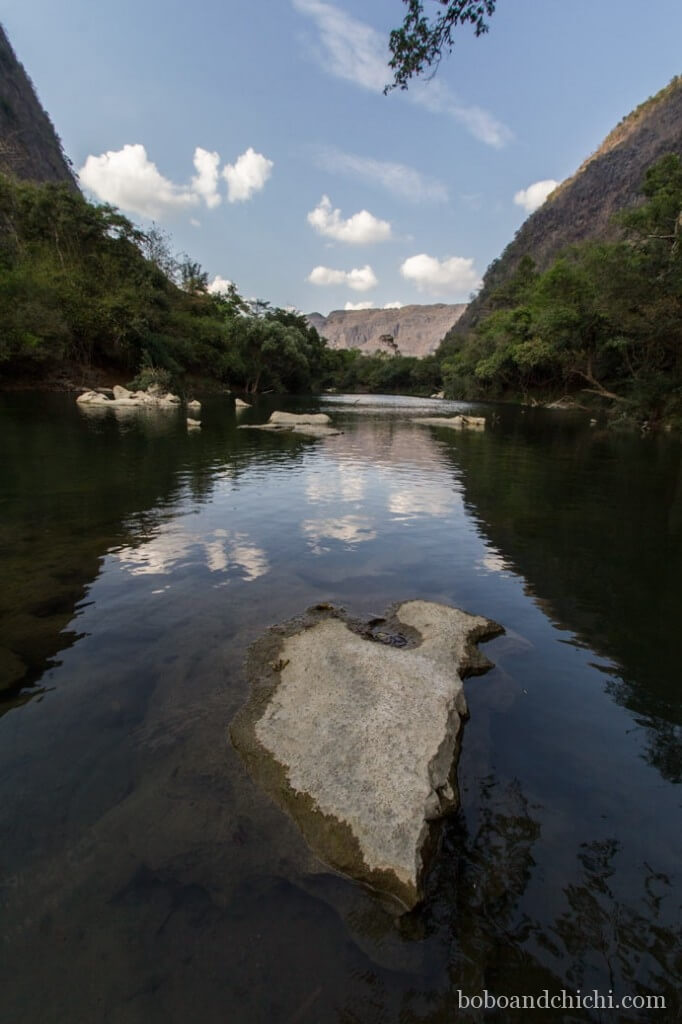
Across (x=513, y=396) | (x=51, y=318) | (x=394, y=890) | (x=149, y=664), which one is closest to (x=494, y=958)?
(x=394, y=890)

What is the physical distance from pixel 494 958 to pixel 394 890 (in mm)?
566

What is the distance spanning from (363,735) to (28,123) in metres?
112

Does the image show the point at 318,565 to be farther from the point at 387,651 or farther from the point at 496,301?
the point at 496,301

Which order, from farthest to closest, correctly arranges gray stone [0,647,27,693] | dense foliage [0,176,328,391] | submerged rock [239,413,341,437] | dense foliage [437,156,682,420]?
1. dense foliage [0,176,328,391]
2. dense foliage [437,156,682,420]
3. submerged rock [239,413,341,437]
4. gray stone [0,647,27,693]

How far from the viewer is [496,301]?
97312mm

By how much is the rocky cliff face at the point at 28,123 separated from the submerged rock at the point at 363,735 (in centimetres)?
9101

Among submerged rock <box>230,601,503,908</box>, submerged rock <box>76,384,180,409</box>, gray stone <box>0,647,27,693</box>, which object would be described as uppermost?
submerged rock <box>76,384,180,409</box>

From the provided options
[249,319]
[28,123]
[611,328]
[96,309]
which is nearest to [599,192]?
[611,328]

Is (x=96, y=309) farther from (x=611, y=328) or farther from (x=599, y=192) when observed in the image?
(x=599, y=192)

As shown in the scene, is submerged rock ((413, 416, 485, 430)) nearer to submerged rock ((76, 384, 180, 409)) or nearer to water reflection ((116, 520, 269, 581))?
submerged rock ((76, 384, 180, 409))

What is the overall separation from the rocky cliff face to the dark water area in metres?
88.5

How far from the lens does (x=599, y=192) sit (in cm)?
12250

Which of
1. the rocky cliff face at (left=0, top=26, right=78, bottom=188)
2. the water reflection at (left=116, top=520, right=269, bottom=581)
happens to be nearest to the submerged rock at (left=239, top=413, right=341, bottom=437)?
the water reflection at (left=116, top=520, right=269, bottom=581)

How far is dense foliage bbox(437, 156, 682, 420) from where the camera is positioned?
30406mm
